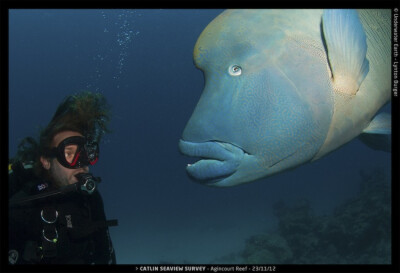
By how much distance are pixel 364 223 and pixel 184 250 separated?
9.17m

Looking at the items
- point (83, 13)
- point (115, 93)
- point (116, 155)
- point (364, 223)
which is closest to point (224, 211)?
point (364, 223)

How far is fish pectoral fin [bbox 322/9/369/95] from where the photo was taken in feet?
6.01

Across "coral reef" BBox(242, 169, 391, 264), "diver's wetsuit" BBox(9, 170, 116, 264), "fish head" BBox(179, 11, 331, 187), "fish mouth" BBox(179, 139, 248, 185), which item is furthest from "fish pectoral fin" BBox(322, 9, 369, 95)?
"coral reef" BBox(242, 169, 391, 264)

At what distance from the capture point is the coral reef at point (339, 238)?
22.9 ft

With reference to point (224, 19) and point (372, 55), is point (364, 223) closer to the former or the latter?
point (372, 55)

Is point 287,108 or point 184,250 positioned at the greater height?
point 287,108

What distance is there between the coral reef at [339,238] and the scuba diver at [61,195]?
618 centimetres

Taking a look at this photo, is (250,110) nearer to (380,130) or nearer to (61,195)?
(380,130)

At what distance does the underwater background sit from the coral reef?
0.10 ft

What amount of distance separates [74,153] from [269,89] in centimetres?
213

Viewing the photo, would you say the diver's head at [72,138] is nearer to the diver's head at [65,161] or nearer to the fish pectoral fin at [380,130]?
the diver's head at [65,161]

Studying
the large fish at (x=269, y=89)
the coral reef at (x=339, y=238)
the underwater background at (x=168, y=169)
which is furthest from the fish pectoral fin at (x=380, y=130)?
the coral reef at (x=339, y=238)

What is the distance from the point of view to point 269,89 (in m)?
1.80
